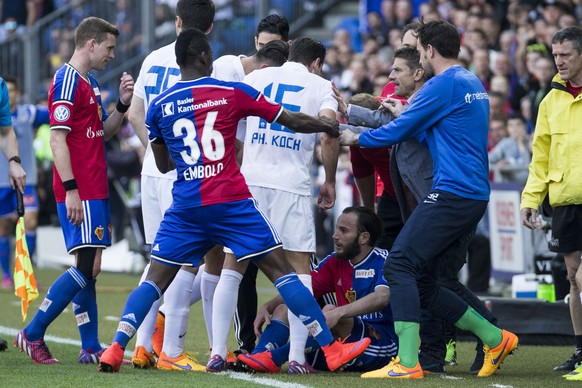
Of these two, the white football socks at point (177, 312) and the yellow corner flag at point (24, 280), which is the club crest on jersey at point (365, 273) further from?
the yellow corner flag at point (24, 280)

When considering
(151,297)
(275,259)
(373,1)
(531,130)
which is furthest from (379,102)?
(373,1)

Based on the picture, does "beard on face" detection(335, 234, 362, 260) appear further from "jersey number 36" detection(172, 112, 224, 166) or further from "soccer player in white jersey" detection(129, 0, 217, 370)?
"jersey number 36" detection(172, 112, 224, 166)

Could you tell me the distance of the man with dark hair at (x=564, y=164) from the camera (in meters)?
7.91

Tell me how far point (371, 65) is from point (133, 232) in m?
4.28

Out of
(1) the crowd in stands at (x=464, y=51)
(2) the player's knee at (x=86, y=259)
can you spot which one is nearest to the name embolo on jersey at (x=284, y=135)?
(2) the player's knee at (x=86, y=259)

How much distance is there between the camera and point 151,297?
285 inches

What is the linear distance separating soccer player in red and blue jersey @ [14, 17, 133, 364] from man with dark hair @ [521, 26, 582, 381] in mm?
2787

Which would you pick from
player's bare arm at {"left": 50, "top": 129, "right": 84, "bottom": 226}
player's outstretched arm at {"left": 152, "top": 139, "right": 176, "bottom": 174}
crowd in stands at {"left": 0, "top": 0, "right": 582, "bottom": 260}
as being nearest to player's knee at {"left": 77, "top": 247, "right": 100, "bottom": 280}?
player's bare arm at {"left": 50, "top": 129, "right": 84, "bottom": 226}

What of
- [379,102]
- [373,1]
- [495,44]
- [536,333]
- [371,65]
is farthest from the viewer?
[373,1]

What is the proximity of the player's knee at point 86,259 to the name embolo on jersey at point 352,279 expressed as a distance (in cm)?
148

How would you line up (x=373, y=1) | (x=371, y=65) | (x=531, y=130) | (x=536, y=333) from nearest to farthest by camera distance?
(x=536, y=333) < (x=531, y=130) < (x=371, y=65) < (x=373, y=1)

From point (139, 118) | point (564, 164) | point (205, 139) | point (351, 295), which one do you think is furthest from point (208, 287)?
point (564, 164)

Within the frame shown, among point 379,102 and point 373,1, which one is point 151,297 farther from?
point 373,1

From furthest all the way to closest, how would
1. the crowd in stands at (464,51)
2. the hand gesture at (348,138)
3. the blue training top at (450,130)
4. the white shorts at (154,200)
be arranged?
the crowd in stands at (464,51)
the white shorts at (154,200)
the hand gesture at (348,138)
the blue training top at (450,130)
